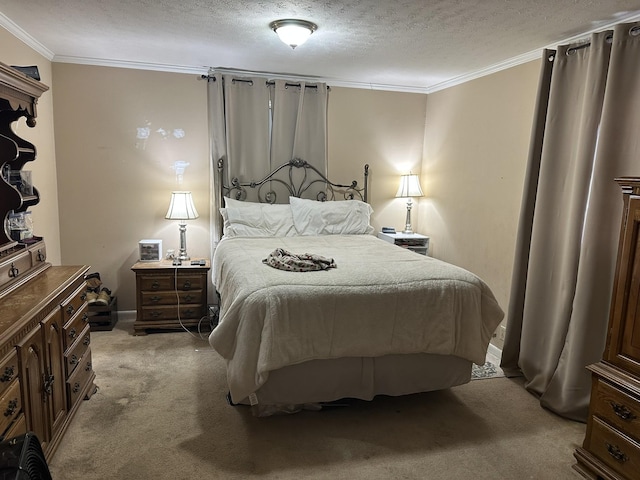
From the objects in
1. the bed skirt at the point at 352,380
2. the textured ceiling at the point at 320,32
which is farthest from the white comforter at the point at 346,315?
the textured ceiling at the point at 320,32

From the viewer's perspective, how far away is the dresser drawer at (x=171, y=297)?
12.8 ft

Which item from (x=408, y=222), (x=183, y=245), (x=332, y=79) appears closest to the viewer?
(x=183, y=245)

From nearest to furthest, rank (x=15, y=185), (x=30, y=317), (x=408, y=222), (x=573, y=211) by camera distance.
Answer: (x=30, y=317) → (x=15, y=185) → (x=573, y=211) → (x=408, y=222)

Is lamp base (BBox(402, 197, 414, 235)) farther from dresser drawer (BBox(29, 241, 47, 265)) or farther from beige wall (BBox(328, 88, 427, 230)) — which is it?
dresser drawer (BBox(29, 241, 47, 265))

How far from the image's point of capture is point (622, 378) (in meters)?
2.07

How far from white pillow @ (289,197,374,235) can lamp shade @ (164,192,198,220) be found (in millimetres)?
957

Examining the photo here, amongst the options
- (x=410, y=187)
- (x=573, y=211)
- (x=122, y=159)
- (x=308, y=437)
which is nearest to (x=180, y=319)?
(x=122, y=159)

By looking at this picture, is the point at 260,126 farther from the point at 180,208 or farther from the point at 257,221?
the point at 180,208

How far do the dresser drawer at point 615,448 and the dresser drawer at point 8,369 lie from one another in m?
2.64

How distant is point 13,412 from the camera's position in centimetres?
175

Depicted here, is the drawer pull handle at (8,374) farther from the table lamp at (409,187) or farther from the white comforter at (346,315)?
the table lamp at (409,187)

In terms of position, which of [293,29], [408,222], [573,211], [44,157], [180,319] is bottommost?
[180,319]

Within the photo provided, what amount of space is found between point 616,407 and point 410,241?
106 inches

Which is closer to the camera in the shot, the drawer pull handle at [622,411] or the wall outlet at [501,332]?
the drawer pull handle at [622,411]
